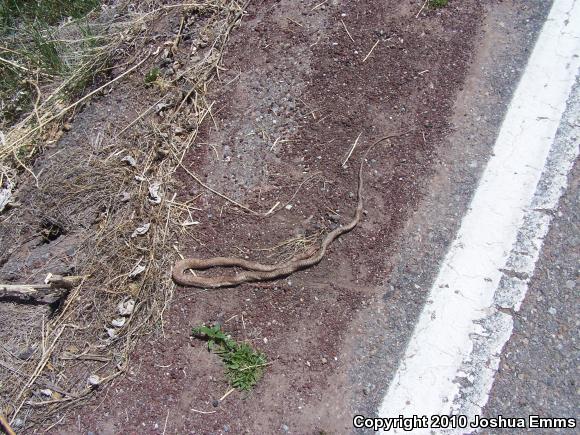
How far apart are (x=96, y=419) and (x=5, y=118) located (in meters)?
2.96

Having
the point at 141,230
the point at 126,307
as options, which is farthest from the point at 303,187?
the point at 126,307

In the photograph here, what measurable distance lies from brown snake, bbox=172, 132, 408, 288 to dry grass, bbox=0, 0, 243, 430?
0.41 ft

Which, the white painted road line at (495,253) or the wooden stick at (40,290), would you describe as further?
the wooden stick at (40,290)

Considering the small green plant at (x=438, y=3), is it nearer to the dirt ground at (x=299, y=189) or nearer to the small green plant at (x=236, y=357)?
the dirt ground at (x=299, y=189)

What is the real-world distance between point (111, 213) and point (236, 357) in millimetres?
1328

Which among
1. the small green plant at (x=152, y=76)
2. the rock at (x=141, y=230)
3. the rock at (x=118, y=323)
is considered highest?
the small green plant at (x=152, y=76)

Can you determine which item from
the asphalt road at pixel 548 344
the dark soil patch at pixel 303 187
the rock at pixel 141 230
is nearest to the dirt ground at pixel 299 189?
the dark soil patch at pixel 303 187

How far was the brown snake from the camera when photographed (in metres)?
2.77

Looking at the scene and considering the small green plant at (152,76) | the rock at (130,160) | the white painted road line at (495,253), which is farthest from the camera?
the small green plant at (152,76)

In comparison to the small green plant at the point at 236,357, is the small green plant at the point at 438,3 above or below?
above

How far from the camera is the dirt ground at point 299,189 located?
2.53m

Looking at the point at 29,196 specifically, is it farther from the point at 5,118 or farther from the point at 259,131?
the point at 259,131

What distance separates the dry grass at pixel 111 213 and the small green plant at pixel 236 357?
1.12 feet

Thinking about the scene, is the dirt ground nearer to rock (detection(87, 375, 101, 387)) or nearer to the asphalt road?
rock (detection(87, 375, 101, 387))
